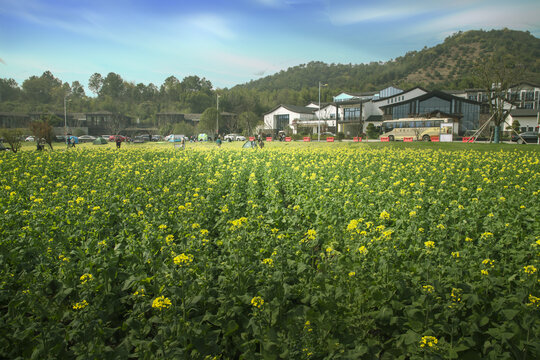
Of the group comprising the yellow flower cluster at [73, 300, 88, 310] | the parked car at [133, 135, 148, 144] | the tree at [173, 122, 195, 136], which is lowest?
the yellow flower cluster at [73, 300, 88, 310]

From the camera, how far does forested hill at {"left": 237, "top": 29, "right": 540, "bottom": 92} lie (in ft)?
368

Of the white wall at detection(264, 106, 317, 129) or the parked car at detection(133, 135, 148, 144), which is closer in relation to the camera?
the parked car at detection(133, 135, 148, 144)

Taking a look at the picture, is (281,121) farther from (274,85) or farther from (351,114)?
(274,85)

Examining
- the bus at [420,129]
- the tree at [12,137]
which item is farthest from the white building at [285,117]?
the tree at [12,137]

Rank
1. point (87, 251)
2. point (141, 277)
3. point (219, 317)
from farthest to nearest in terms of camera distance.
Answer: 1. point (87, 251)
2. point (141, 277)
3. point (219, 317)

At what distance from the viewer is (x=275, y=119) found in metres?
83.0

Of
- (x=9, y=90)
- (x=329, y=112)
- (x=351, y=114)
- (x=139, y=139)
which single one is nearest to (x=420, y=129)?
(x=351, y=114)

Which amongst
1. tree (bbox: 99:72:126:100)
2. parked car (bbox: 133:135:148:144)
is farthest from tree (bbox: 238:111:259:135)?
tree (bbox: 99:72:126:100)

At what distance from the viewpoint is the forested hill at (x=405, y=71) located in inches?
4414

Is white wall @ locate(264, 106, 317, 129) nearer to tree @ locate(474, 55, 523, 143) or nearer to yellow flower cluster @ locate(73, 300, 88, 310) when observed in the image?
tree @ locate(474, 55, 523, 143)

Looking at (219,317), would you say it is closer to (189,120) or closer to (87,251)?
(87,251)

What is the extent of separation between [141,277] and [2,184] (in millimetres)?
7732

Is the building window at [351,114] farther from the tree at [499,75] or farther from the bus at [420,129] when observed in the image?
the tree at [499,75]

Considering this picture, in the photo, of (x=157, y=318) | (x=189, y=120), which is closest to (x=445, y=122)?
(x=157, y=318)
